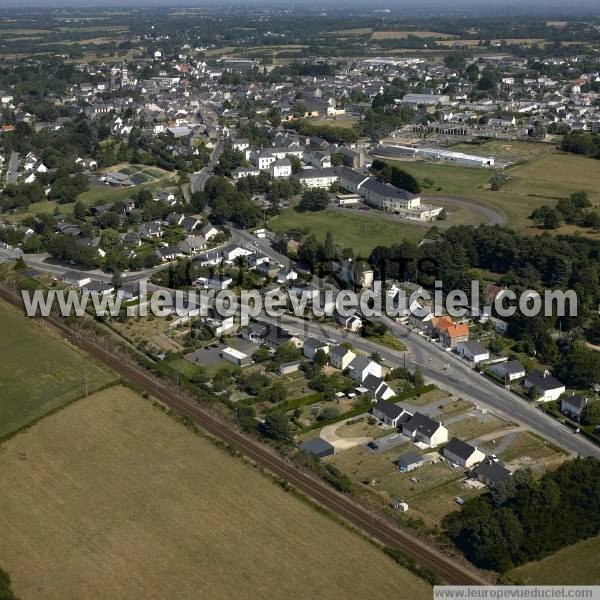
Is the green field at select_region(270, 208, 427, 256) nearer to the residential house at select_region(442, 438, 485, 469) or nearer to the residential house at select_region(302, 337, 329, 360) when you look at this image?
the residential house at select_region(302, 337, 329, 360)

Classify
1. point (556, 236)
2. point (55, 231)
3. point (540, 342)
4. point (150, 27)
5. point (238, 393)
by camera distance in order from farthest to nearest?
point (150, 27) → point (55, 231) → point (556, 236) → point (540, 342) → point (238, 393)

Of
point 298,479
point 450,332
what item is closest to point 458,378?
point 450,332

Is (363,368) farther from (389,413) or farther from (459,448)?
(459,448)

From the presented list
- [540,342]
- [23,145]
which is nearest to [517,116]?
[23,145]

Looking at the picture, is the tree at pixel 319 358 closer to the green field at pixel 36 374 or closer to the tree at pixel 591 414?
the green field at pixel 36 374

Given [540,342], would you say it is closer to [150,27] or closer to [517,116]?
[517,116]

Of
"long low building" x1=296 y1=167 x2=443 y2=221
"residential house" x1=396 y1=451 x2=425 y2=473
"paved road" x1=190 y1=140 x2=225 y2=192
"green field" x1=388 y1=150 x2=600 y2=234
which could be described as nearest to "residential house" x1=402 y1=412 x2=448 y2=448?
"residential house" x1=396 y1=451 x2=425 y2=473
